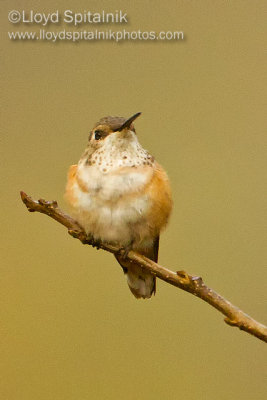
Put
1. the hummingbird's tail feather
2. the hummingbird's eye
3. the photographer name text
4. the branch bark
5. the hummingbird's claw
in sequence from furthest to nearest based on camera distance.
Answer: the photographer name text → the hummingbird's tail feather → the hummingbird's eye → the hummingbird's claw → the branch bark

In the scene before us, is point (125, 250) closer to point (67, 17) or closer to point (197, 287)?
point (197, 287)

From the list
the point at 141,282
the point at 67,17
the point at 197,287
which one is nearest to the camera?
the point at 197,287

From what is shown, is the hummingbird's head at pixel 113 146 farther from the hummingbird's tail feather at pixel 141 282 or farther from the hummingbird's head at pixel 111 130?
the hummingbird's tail feather at pixel 141 282

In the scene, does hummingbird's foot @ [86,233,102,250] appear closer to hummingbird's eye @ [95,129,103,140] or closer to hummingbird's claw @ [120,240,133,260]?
hummingbird's claw @ [120,240,133,260]

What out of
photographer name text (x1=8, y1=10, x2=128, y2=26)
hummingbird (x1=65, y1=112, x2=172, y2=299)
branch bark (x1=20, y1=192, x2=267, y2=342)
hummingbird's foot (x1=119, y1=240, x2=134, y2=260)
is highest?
photographer name text (x1=8, y1=10, x2=128, y2=26)

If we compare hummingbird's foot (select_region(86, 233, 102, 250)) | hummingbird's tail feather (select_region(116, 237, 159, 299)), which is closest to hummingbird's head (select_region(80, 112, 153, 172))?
hummingbird's foot (select_region(86, 233, 102, 250))

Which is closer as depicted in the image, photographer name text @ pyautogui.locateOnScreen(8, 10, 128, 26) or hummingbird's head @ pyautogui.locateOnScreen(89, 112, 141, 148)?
hummingbird's head @ pyautogui.locateOnScreen(89, 112, 141, 148)

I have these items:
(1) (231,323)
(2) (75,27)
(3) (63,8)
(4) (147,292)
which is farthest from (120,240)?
(3) (63,8)

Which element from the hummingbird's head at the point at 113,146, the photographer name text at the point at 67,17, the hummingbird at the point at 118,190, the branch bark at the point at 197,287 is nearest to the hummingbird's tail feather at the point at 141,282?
the hummingbird at the point at 118,190

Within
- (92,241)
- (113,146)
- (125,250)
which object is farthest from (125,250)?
(113,146)
